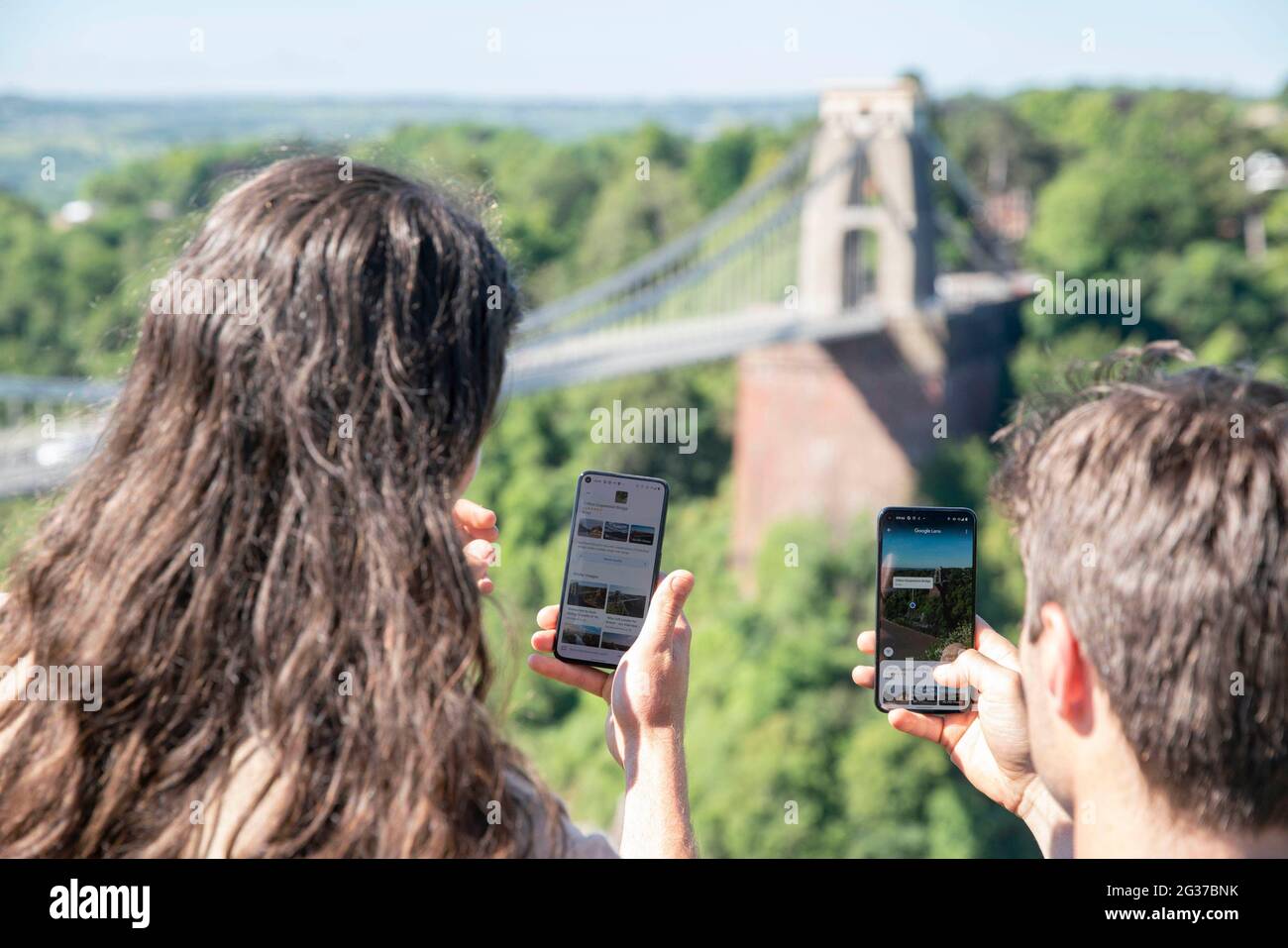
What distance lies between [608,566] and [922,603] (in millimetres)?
245

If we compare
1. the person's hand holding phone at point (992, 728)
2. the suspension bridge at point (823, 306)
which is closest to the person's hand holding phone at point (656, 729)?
the person's hand holding phone at point (992, 728)

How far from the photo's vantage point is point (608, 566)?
1056 mm

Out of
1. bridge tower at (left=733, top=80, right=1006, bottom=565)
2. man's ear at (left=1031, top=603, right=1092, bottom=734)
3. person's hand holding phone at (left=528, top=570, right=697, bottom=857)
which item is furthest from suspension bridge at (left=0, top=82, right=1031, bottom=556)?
man's ear at (left=1031, top=603, right=1092, bottom=734)

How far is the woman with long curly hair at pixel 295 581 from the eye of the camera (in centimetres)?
66

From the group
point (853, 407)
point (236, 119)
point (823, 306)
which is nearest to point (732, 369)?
point (823, 306)

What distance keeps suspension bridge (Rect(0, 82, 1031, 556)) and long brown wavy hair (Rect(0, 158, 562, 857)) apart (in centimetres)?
941

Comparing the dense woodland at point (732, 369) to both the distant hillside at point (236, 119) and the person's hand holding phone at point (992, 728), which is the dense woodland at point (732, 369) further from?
the person's hand holding phone at point (992, 728)

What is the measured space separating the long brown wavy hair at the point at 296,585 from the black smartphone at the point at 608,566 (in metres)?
0.34

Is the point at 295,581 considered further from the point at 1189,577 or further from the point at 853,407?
the point at 853,407

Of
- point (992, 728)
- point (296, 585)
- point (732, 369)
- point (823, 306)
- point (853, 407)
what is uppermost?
point (823, 306)

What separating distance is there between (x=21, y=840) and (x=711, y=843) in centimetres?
1051

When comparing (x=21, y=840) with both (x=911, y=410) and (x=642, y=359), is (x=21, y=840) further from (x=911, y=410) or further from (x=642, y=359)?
(x=911, y=410)

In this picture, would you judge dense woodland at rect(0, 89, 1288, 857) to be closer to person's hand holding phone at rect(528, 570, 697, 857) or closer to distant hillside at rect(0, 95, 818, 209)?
distant hillside at rect(0, 95, 818, 209)
